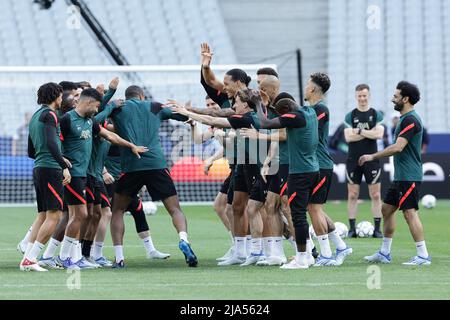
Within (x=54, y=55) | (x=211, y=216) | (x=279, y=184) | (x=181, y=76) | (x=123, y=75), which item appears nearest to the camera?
(x=279, y=184)

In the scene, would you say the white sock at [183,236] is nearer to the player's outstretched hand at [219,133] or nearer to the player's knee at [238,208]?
the player's knee at [238,208]

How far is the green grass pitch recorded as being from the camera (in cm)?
938

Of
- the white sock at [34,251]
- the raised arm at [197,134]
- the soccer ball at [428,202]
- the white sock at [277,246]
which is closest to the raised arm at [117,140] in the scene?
the raised arm at [197,134]

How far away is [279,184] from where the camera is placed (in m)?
12.4

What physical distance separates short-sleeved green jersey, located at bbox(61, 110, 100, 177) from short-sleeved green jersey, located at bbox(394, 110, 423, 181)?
3675 millimetres

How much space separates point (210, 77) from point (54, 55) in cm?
2021

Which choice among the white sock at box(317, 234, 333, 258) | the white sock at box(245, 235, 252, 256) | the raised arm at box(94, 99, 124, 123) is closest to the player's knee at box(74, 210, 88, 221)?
the raised arm at box(94, 99, 124, 123)

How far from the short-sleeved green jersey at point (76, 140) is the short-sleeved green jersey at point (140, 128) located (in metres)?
0.55

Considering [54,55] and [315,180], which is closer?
[315,180]

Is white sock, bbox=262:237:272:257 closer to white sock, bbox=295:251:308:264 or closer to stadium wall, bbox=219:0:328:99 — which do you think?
white sock, bbox=295:251:308:264

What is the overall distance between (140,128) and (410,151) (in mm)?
3228

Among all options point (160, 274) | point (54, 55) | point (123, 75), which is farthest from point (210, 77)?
point (54, 55)

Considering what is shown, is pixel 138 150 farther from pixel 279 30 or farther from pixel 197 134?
pixel 279 30

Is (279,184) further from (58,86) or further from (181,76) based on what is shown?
(181,76)
